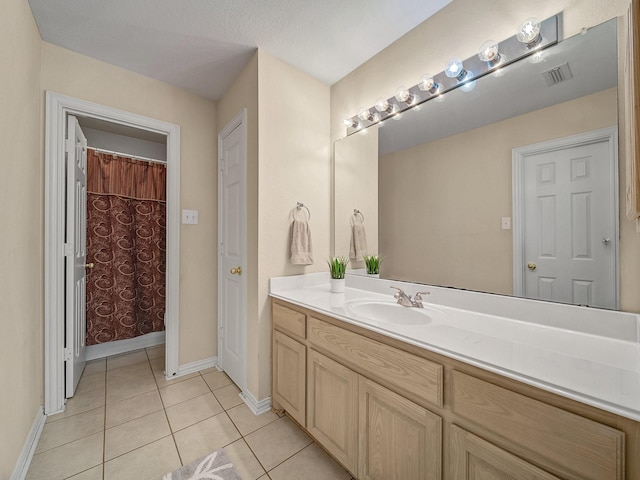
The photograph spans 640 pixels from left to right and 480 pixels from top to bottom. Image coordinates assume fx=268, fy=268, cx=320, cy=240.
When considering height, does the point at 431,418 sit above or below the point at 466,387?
below

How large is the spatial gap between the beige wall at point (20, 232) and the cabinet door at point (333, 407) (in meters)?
1.31

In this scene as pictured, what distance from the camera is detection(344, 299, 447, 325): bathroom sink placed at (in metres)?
1.29

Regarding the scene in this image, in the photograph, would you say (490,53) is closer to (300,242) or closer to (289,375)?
(300,242)

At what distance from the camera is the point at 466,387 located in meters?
0.81

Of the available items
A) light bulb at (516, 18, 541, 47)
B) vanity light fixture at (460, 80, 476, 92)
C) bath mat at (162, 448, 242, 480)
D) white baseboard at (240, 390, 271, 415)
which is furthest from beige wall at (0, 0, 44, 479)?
light bulb at (516, 18, 541, 47)

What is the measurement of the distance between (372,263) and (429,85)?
1107 millimetres

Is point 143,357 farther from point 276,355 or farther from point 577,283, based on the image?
point 577,283

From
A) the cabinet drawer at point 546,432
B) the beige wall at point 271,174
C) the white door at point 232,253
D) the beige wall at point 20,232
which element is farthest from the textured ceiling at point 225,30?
the cabinet drawer at point 546,432

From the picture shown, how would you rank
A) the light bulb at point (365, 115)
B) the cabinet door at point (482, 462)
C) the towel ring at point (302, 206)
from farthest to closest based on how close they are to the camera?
the towel ring at point (302, 206)
the light bulb at point (365, 115)
the cabinet door at point (482, 462)

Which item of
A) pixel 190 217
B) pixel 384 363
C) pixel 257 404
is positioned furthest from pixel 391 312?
pixel 190 217

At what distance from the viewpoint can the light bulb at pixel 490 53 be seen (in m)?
1.25

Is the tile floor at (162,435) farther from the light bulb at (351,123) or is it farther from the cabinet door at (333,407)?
the light bulb at (351,123)

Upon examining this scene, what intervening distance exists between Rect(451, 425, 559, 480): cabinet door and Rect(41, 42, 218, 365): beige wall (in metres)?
2.13

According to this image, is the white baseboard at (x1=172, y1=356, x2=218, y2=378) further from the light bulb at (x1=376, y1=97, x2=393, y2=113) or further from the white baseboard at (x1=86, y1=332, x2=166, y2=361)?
the light bulb at (x1=376, y1=97, x2=393, y2=113)
